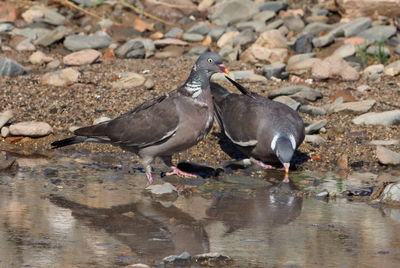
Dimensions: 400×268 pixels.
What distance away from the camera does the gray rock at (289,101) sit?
1026 centimetres

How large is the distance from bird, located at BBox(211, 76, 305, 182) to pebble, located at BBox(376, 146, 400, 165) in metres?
0.74

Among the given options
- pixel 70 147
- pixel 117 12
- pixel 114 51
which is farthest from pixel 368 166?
pixel 117 12

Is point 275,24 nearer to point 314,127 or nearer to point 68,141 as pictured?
point 314,127

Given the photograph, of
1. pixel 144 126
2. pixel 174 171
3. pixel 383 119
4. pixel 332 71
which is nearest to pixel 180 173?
pixel 174 171

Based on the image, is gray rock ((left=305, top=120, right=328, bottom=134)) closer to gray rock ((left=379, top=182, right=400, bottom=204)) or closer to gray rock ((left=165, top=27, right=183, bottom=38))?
gray rock ((left=379, top=182, right=400, bottom=204))

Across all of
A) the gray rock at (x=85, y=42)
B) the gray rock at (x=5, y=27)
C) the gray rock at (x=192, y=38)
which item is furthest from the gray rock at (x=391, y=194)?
the gray rock at (x=5, y=27)

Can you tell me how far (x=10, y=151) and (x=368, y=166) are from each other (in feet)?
11.4

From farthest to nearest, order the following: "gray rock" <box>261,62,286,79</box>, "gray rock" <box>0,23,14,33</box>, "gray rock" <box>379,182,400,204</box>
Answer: "gray rock" <box>0,23,14,33</box>, "gray rock" <box>261,62,286,79</box>, "gray rock" <box>379,182,400,204</box>

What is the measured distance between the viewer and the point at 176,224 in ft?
21.1

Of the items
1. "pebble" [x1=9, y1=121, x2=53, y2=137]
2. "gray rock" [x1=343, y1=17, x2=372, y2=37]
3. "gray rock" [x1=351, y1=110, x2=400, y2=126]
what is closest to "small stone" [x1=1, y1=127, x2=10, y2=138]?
"pebble" [x1=9, y1=121, x2=53, y2=137]

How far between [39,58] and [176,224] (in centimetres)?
686

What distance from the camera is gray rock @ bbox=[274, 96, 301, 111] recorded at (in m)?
10.3

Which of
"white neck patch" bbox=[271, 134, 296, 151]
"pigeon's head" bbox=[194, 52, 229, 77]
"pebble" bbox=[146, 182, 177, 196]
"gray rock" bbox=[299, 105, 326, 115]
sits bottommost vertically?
"gray rock" bbox=[299, 105, 326, 115]

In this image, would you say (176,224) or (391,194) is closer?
(176,224)
